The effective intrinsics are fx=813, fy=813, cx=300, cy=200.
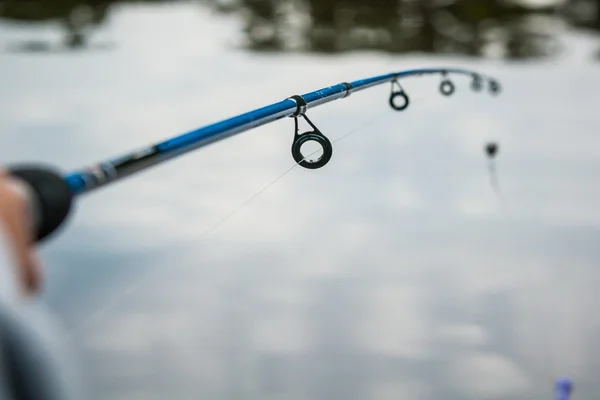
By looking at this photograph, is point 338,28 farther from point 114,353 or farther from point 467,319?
point 114,353

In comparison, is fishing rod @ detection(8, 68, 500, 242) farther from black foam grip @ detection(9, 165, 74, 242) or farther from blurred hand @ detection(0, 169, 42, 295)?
blurred hand @ detection(0, 169, 42, 295)

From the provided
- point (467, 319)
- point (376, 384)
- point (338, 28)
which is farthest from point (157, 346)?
point (338, 28)

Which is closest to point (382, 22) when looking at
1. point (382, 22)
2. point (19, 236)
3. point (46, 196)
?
point (382, 22)

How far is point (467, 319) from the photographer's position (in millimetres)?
150250

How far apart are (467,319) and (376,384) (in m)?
28.1

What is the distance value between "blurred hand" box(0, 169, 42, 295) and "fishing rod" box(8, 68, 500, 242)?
1.05ft

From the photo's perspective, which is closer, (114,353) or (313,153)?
(313,153)

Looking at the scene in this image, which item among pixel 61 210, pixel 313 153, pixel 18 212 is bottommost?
pixel 313 153

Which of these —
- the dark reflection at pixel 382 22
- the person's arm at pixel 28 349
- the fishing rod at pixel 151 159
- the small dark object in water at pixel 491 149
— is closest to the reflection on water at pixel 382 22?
the dark reflection at pixel 382 22

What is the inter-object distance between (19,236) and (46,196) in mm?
673

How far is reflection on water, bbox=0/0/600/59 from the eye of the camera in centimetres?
4550

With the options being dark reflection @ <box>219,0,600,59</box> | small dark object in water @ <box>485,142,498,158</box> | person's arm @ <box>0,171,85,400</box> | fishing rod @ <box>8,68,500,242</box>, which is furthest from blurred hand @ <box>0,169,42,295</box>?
dark reflection @ <box>219,0,600,59</box>

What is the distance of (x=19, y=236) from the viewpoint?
184cm

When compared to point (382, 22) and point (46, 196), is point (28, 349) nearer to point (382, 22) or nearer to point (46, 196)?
point (46, 196)
